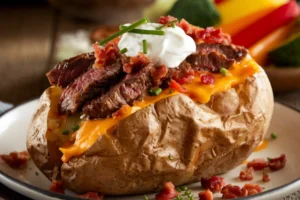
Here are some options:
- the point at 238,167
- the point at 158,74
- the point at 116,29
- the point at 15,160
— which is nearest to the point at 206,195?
the point at 238,167

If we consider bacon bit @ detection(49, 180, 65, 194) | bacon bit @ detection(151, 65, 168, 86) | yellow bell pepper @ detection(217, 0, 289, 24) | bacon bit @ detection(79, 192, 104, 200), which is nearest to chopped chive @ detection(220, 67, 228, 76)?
bacon bit @ detection(151, 65, 168, 86)

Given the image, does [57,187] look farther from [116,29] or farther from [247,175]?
[116,29]

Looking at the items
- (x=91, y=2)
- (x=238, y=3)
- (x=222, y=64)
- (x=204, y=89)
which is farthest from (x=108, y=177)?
(x=91, y=2)

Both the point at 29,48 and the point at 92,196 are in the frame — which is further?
the point at 29,48

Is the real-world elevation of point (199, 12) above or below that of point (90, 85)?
below

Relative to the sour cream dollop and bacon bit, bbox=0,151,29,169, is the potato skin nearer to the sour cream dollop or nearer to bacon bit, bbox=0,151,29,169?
the sour cream dollop

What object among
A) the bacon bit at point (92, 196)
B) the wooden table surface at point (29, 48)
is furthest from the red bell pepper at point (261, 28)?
the bacon bit at point (92, 196)
